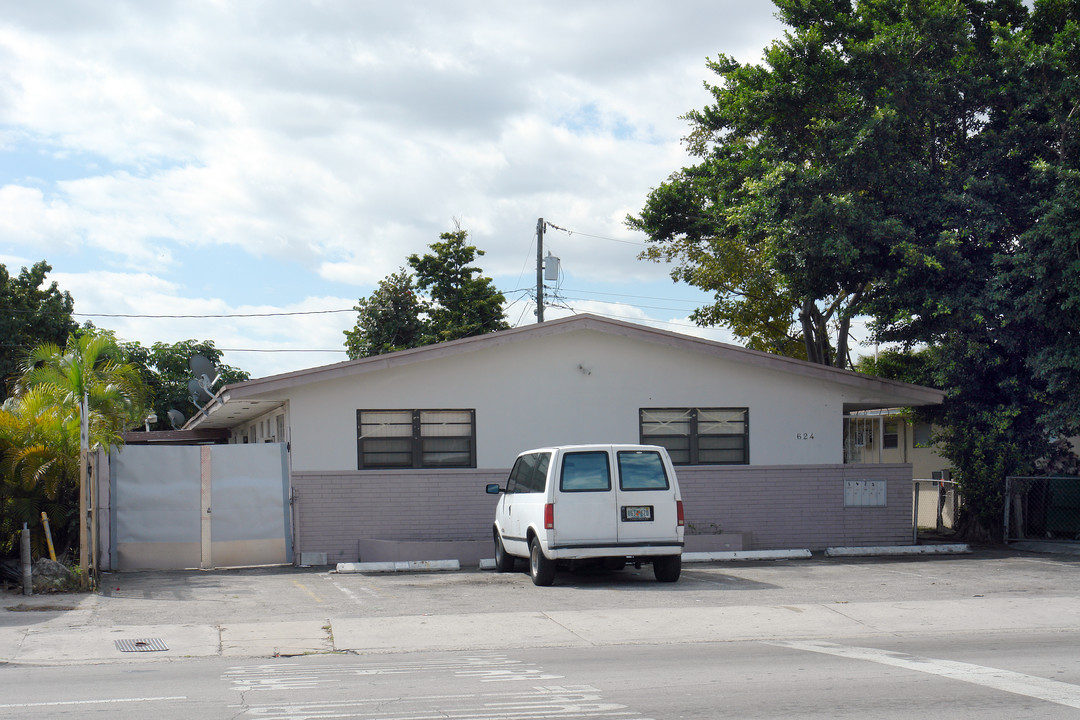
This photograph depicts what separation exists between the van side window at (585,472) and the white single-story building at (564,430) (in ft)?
14.1

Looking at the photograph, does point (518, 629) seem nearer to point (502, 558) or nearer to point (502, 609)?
point (502, 609)

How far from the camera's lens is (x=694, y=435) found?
20.6m

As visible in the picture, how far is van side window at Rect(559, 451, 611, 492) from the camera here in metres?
14.8

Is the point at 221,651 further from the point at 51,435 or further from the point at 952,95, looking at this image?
the point at 952,95

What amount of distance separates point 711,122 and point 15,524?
16.9 metres

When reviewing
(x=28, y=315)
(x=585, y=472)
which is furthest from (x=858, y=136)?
(x=28, y=315)

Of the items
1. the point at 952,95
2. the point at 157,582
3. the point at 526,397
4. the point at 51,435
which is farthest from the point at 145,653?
the point at 952,95

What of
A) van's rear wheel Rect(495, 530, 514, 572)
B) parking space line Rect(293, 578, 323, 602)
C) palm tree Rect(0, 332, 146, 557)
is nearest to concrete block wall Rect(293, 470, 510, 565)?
van's rear wheel Rect(495, 530, 514, 572)

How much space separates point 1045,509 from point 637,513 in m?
11.3

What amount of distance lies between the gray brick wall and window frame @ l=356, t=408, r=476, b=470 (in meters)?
0.43

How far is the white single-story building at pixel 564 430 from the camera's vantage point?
18.8 m

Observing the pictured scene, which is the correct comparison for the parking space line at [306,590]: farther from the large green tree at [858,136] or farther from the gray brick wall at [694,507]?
the large green tree at [858,136]

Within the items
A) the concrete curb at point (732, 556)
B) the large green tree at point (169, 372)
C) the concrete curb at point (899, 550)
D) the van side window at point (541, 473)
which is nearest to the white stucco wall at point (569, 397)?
the concrete curb at point (899, 550)

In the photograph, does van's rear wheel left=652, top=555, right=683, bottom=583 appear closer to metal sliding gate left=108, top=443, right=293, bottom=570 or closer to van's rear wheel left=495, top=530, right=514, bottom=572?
van's rear wheel left=495, top=530, right=514, bottom=572
